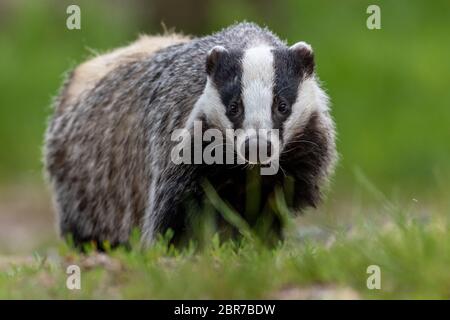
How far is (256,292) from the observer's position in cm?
290

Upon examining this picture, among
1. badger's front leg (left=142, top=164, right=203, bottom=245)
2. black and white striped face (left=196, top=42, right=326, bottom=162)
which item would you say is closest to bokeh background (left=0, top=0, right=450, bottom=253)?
badger's front leg (left=142, top=164, right=203, bottom=245)

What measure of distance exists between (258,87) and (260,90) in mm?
15

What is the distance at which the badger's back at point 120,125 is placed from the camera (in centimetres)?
443

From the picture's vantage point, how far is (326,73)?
8344 millimetres

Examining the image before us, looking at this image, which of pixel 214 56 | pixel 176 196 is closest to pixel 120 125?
pixel 176 196

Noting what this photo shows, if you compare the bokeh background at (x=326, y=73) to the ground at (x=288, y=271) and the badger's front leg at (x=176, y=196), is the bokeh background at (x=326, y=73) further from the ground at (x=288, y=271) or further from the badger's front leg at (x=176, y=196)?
the ground at (x=288, y=271)

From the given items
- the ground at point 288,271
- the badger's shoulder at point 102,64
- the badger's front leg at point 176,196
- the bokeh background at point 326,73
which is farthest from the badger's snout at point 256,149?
the bokeh background at point 326,73

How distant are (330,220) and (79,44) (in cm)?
630

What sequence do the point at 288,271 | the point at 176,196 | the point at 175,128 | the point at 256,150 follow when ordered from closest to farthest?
the point at 288,271 < the point at 256,150 < the point at 176,196 < the point at 175,128

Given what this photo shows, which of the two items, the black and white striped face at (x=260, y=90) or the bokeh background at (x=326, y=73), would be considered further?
the bokeh background at (x=326, y=73)

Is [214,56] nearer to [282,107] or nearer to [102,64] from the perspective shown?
[282,107]

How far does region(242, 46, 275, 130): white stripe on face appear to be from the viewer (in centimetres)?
386

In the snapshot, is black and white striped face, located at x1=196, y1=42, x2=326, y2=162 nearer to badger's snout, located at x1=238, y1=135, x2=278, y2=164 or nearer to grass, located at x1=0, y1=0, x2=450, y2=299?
badger's snout, located at x1=238, y1=135, x2=278, y2=164
